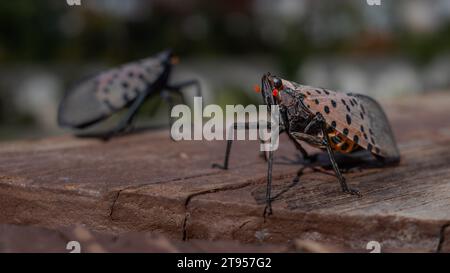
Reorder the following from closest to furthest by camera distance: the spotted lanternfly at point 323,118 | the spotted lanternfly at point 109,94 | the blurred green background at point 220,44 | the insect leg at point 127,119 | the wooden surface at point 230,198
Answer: the wooden surface at point 230,198
the spotted lanternfly at point 323,118
the insect leg at point 127,119
the spotted lanternfly at point 109,94
the blurred green background at point 220,44

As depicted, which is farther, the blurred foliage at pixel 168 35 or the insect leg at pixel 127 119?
the blurred foliage at pixel 168 35

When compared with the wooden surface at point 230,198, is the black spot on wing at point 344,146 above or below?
above

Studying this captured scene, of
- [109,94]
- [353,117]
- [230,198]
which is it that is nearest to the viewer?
[230,198]

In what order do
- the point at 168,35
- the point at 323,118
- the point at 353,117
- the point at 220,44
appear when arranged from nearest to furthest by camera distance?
the point at 323,118 → the point at 353,117 → the point at 168,35 → the point at 220,44

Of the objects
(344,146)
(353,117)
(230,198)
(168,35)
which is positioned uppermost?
(168,35)

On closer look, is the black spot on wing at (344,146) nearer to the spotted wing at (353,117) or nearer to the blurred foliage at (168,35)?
the spotted wing at (353,117)

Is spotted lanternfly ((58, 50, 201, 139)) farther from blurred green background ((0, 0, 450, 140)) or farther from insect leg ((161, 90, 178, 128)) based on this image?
blurred green background ((0, 0, 450, 140))

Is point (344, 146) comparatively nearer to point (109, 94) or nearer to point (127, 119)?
point (127, 119)

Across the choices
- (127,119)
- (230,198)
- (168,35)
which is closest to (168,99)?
(127,119)

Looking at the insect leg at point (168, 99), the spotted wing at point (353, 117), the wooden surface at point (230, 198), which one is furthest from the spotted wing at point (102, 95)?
the spotted wing at point (353, 117)
